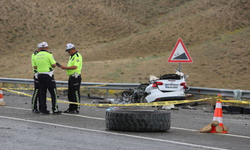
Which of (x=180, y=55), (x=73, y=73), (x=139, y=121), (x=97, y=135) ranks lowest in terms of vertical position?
(x=97, y=135)

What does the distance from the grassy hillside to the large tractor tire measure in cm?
1565

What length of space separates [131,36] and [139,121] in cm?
4334

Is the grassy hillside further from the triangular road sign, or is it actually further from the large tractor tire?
the large tractor tire

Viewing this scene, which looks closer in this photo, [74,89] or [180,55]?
[74,89]

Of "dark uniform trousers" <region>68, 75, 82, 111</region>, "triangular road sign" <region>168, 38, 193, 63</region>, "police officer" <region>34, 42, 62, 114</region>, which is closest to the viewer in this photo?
"police officer" <region>34, 42, 62, 114</region>

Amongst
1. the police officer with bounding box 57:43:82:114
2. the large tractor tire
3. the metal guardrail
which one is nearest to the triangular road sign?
the metal guardrail

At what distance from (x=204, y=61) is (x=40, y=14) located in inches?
1466

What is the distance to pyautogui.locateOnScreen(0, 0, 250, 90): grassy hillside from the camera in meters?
31.6

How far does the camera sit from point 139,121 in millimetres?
9727

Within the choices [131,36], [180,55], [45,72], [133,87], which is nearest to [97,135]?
[45,72]

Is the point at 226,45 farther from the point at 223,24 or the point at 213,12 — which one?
the point at 213,12

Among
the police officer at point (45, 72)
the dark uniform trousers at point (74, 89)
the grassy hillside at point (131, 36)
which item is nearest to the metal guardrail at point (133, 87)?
the dark uniform trousers at point (74, 89)

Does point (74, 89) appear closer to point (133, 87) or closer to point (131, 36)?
point (133, 87)

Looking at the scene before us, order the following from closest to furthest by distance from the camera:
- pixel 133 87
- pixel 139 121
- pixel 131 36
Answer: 1. pixel 139 121
2. pixel 133 87
3. pixel 131 36
